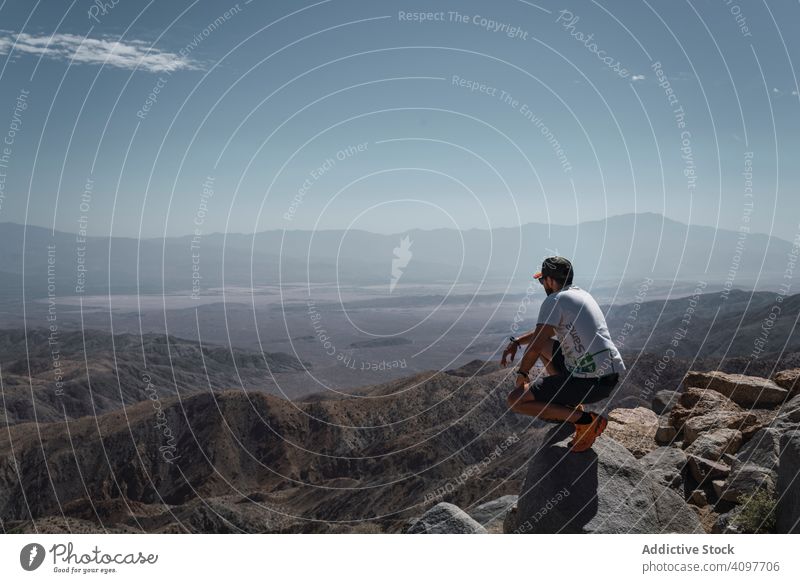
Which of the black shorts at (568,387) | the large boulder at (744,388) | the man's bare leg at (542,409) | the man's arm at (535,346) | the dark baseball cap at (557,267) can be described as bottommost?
the large boulder at (744,388)

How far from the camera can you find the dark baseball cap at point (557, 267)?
9.51m

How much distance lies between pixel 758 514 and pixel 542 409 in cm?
417

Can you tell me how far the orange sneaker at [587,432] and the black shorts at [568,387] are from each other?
380 millimetres

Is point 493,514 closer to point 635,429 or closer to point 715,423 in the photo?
point 635,429

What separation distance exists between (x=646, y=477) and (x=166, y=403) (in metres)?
63.2

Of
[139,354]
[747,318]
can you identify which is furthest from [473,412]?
[139,354]

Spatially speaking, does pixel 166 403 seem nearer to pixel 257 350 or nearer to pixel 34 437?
pixel 34 437

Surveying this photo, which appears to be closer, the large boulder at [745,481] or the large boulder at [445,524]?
the large boulder at [745,481]

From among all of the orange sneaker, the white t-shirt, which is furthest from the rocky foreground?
the white t-shirt

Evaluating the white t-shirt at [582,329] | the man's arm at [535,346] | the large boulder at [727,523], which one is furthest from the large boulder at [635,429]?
the man's arm at [535,346]

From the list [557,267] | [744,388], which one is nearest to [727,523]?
[557,267]

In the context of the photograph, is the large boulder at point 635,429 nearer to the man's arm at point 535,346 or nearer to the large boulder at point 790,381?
the large boulder at point 790,381

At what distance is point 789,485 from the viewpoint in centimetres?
1027
